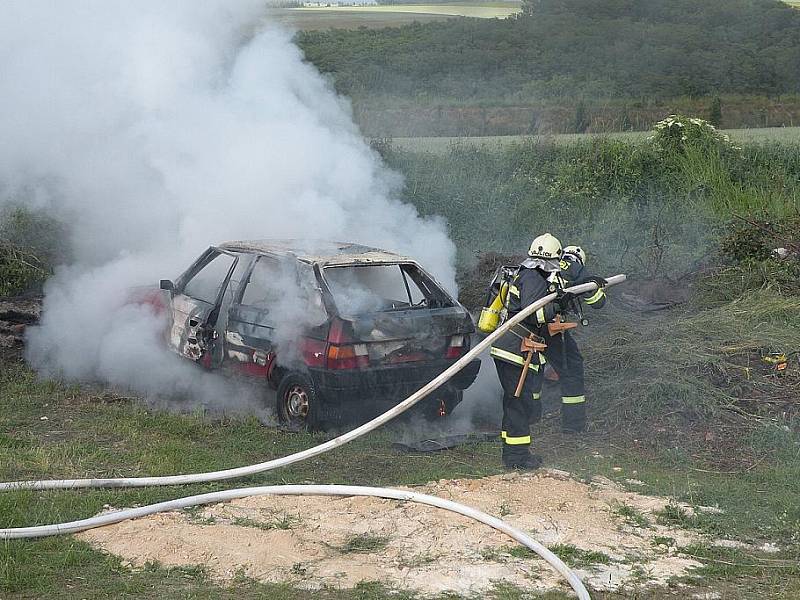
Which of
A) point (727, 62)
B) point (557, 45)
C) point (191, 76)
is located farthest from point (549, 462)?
point (727, 62)

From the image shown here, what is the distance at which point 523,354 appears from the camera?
6.68 meters

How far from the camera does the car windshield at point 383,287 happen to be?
24.2 ft

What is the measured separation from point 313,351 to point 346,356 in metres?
0.27

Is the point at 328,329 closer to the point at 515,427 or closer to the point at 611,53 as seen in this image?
the point at 515,427

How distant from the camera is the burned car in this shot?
6.99 m

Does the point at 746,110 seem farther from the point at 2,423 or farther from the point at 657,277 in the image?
the point at 2,423

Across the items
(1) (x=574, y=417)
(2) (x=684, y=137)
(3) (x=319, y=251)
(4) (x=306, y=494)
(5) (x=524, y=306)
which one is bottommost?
(4) (x=306, y=494)

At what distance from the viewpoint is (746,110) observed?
19688 millimetres

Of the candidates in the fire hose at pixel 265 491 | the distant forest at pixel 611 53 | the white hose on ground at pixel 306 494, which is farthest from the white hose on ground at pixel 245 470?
the distant forest at pixel 611 53

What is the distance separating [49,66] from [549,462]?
22.2 ft

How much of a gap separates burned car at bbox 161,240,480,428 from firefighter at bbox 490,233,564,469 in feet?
2.33

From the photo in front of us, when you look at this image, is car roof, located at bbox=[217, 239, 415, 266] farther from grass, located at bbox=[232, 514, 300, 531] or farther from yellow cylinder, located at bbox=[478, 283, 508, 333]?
grass, located at bbox=[232, 514, 300, 531]

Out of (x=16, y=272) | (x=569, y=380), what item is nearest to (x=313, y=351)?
(x=569, y=380)

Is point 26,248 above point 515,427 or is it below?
above
